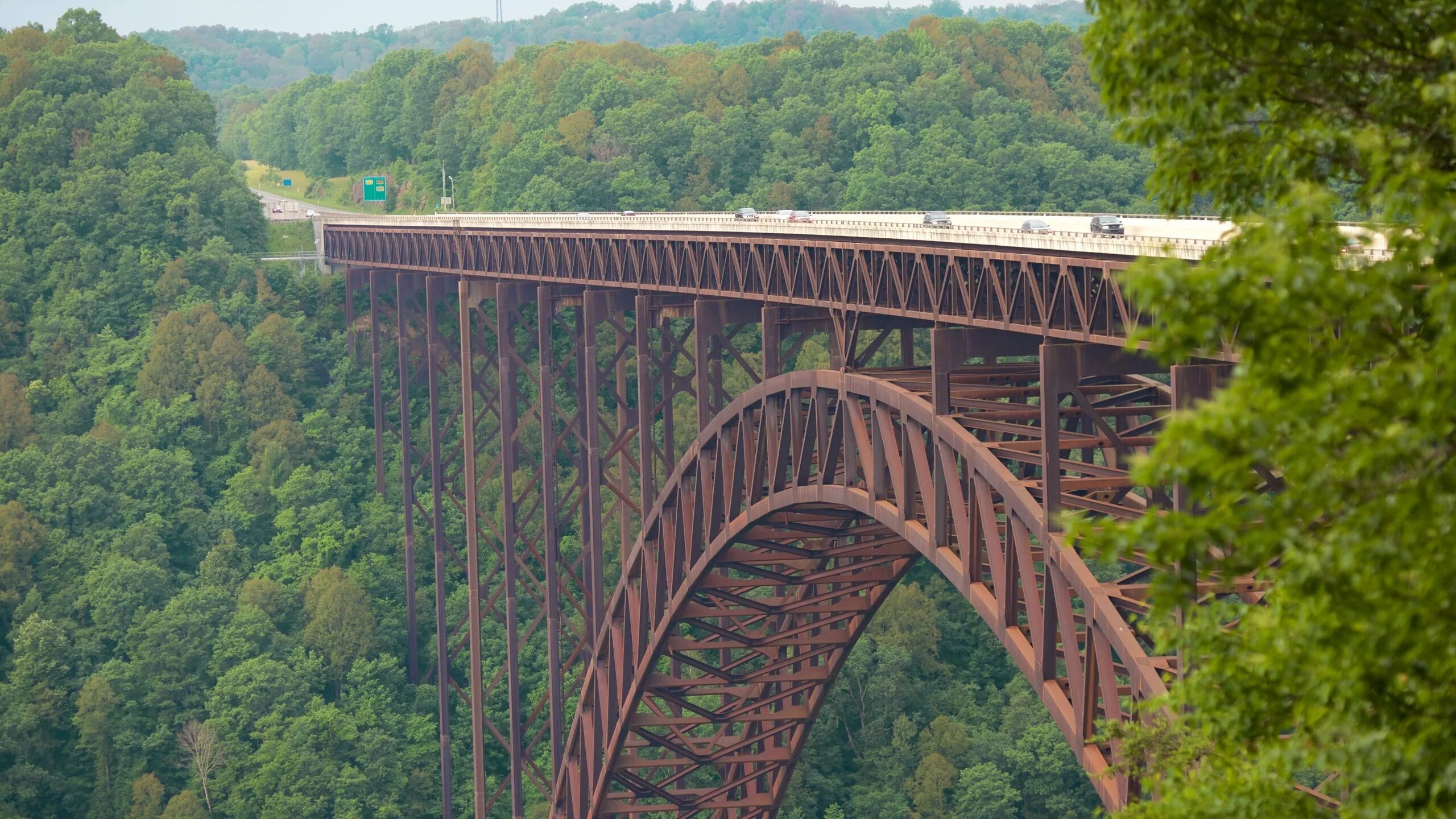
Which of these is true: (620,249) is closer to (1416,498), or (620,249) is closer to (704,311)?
(704,311)

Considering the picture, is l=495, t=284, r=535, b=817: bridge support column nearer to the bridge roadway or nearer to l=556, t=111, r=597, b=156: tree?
the bridge roadway

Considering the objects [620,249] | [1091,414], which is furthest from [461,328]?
→ [1091,414]

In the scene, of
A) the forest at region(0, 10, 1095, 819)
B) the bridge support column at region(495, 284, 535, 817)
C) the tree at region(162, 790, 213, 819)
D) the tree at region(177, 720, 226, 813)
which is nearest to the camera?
the bridge support column at region(495, 284, 535, 817)

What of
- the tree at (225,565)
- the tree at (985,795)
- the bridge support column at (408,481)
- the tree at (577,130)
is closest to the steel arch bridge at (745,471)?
the bridge support column at (408,481)

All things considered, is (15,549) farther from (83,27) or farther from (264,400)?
(83,27)

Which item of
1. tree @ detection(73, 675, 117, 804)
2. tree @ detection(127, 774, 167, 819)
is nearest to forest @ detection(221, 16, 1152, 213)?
tree @ detection(73, 675, 117, 804)

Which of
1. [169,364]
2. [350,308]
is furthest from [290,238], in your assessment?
[169,364]
